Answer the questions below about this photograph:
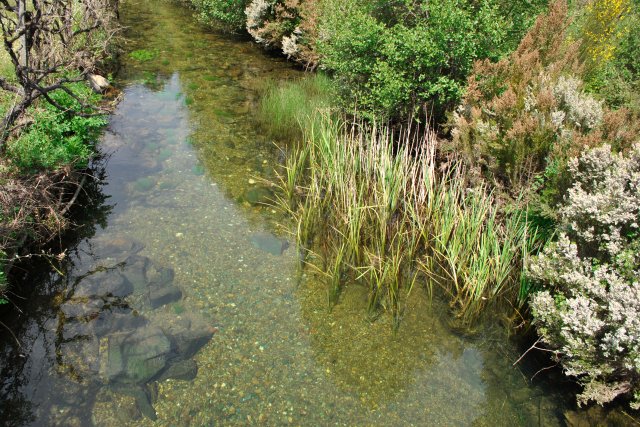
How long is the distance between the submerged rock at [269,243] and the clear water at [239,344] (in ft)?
0.09

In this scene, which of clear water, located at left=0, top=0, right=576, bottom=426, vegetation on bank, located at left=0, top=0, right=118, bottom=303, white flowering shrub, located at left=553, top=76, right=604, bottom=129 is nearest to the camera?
clear water, located at left=0, top=0, right=576, bottom=426

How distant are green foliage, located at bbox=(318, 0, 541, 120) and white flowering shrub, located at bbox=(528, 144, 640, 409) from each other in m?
3.08

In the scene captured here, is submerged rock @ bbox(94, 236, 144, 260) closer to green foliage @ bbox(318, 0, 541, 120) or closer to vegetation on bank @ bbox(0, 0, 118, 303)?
→ vegetation on bank @ bbox(0, 0, 118, 303)

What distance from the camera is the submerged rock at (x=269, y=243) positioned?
6152 mm

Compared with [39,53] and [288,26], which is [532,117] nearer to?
[39,53]

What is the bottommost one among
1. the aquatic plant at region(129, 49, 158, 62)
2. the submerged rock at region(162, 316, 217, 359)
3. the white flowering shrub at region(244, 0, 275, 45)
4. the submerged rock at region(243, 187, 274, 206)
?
the submerged rock at region(162, 316, 217, 359)

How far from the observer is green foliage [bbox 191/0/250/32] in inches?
605

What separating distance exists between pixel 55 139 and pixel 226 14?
11.3 metres

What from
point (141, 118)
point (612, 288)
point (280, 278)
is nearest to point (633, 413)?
point (612, 288)

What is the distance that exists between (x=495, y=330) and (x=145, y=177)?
19.1 feet

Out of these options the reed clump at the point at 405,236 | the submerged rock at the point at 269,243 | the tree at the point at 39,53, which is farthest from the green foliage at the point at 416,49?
the tree at the point at 39,53

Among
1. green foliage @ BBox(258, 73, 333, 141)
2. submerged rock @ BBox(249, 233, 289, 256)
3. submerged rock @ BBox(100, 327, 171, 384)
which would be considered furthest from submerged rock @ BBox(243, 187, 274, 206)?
submerged rock @ BBox(100, 327, 171, 384)

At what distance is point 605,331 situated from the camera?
156 inches

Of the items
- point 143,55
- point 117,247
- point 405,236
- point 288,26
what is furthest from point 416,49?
point 143,55
